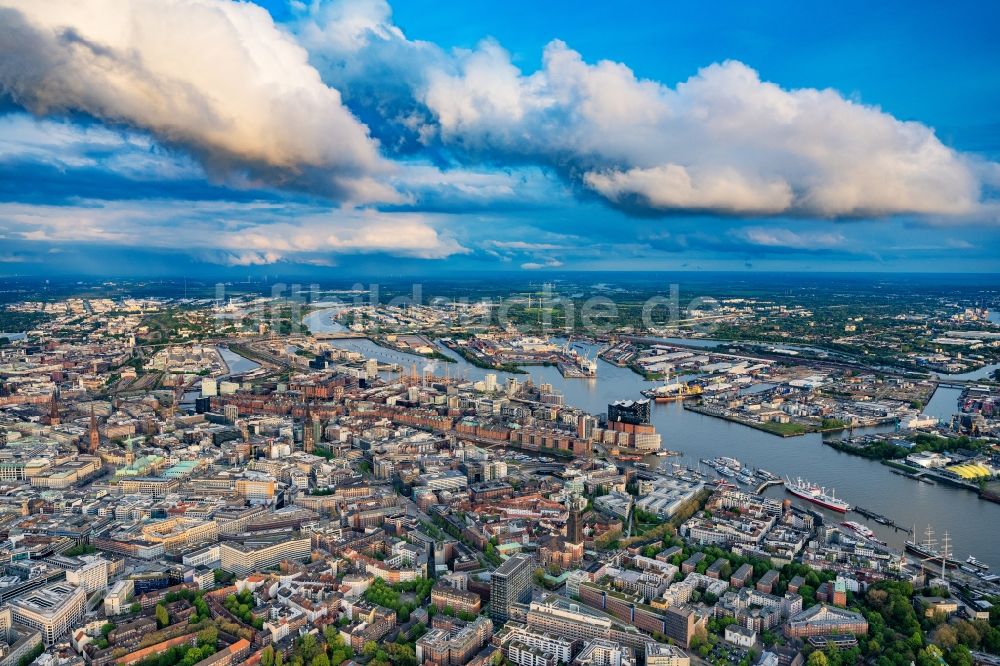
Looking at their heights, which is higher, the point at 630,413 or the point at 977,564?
the point at 630,413

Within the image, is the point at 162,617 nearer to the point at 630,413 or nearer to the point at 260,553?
the point at 260,553

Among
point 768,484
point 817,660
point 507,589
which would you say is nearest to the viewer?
point 817,660

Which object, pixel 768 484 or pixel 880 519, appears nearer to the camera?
pixel 880 519

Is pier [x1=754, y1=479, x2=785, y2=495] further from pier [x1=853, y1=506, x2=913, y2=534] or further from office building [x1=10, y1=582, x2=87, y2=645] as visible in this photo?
office building [x1=10, y1=582, x2=87, y2=645]

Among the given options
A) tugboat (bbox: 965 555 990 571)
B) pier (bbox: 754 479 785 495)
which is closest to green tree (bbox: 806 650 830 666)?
tugboat (bbox: 965 555 990 571)

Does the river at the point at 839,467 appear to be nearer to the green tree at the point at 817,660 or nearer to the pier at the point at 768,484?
the pier at the point at 768,484

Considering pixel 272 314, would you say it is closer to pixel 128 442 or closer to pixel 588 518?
pixel 128 442

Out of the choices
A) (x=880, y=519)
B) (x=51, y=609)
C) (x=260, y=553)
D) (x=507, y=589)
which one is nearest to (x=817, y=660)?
(x=507, y=589)

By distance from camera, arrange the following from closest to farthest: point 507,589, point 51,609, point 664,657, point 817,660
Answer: point 664,657 → point 817,660 → point 51,609 → point 507,589
